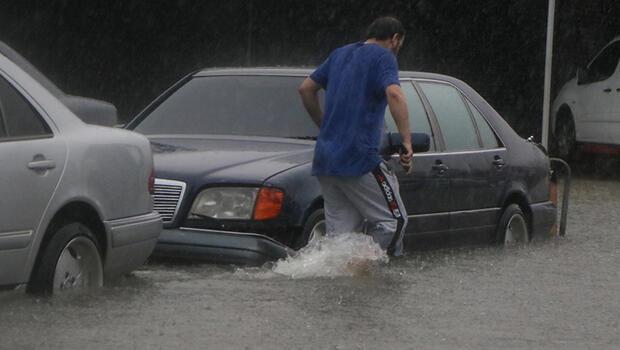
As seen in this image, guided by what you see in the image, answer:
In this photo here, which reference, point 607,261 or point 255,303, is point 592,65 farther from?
point 255,303

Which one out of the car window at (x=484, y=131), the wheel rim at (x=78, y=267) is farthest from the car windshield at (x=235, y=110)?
the wheel rim at (x=78, y=267)

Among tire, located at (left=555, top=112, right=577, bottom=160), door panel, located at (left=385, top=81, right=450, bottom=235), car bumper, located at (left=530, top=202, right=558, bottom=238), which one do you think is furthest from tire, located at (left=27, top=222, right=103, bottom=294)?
tire, located at (left=555, top=112, right=577, bottom=160)

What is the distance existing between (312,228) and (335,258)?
0.44 m

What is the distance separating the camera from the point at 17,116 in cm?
764

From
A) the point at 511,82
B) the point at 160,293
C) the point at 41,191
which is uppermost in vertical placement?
the point at 41,191

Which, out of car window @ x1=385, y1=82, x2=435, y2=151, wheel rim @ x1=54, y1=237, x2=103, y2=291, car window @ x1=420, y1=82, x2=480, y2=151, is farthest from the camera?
car window @ x1=420, y1=82, x2=480, y2=151

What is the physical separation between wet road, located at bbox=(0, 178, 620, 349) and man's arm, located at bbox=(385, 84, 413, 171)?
73cm

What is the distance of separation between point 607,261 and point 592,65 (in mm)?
10264

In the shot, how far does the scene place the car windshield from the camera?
10.3m

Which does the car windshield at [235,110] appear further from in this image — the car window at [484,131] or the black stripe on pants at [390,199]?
the car window at [484,131]

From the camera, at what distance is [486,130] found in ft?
37.8

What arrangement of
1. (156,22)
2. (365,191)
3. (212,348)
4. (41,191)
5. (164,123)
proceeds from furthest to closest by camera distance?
(156,22)
(164,123)
(365,191)
(41,191)
(212,348)

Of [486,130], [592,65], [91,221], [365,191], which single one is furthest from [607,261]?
[592,65]

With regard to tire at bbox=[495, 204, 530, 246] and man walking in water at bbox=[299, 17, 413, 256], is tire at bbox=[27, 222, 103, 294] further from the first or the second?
tire at bbox=[495, 204, 530, 246]
